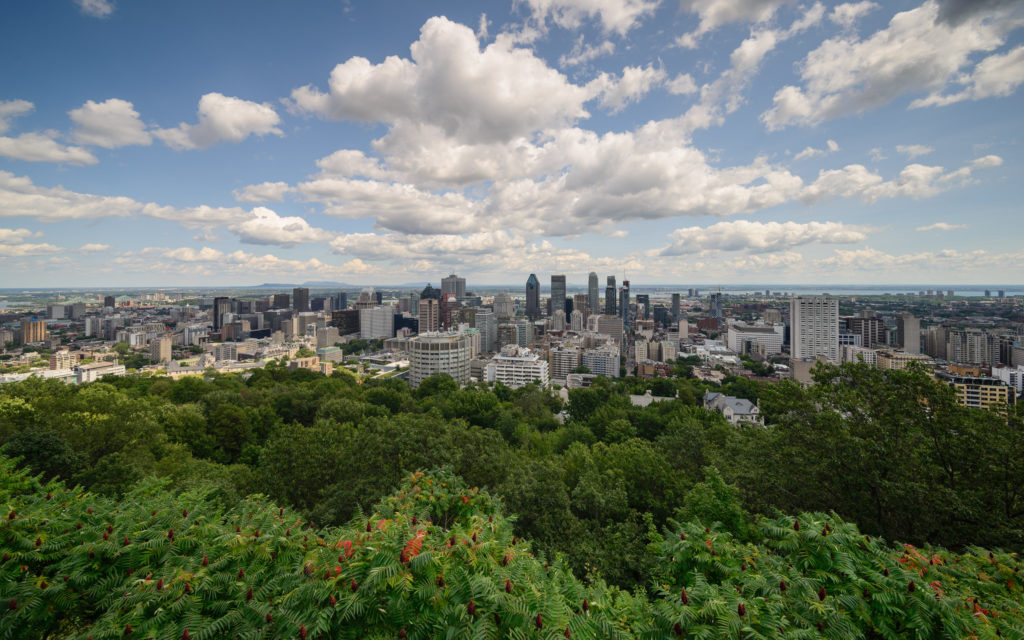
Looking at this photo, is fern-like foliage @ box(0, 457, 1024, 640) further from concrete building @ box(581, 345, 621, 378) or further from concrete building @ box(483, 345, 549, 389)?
concrete building @ box(581, 345, 621, 378)

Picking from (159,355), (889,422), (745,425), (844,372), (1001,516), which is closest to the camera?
(1001,516)

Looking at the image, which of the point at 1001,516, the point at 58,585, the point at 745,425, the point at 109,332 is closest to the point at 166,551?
the point at 58,585

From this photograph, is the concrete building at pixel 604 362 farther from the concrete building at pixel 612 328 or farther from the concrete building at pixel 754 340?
the concrete building at pixel 754 340

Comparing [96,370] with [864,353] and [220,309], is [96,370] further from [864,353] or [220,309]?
[864,353]

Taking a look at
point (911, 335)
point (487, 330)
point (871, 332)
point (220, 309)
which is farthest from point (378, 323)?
point (911, 335)

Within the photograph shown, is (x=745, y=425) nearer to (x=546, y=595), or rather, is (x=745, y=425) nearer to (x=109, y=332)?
(x=546, y=595)

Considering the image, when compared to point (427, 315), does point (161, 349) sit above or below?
below
